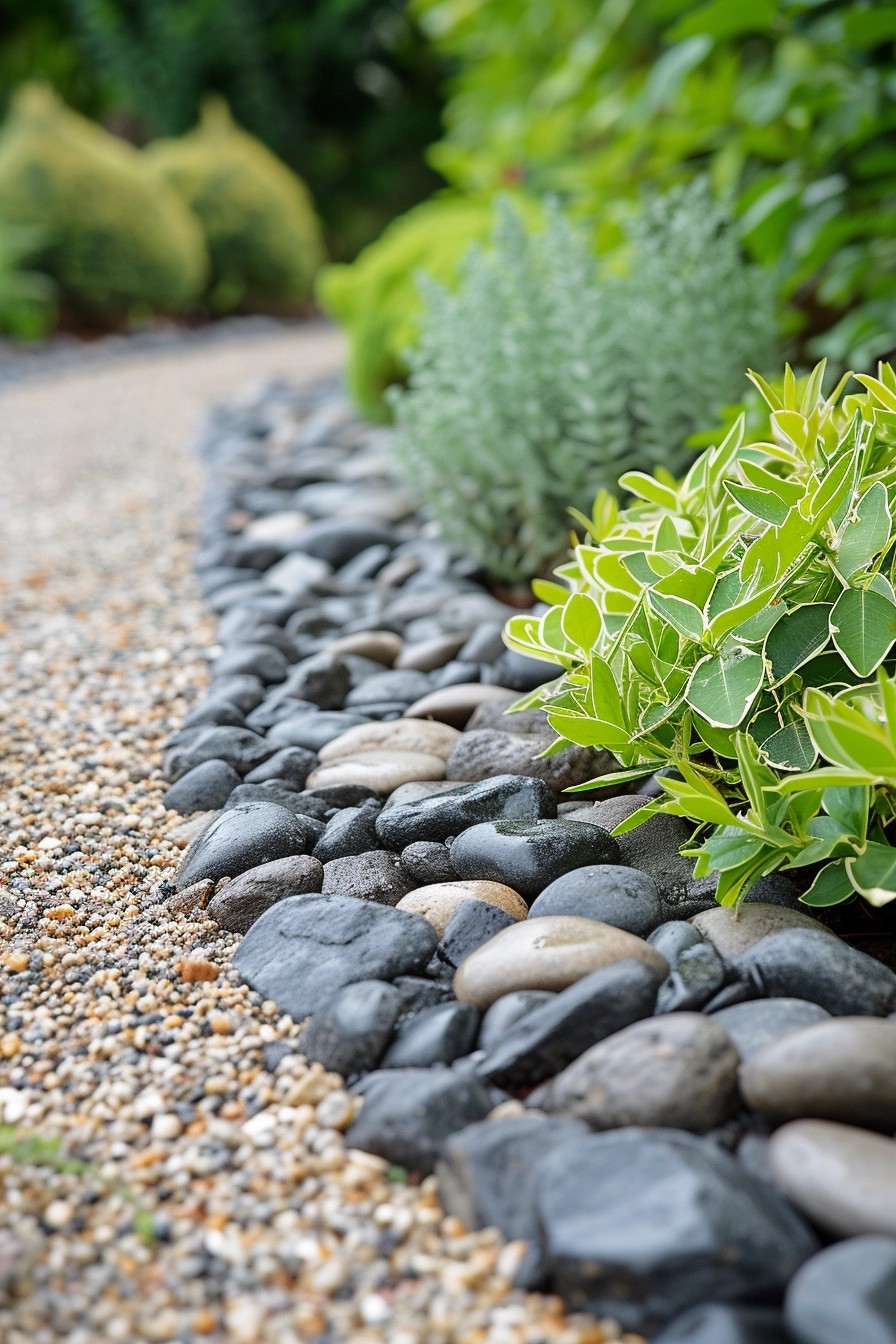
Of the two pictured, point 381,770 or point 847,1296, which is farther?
point 381,770

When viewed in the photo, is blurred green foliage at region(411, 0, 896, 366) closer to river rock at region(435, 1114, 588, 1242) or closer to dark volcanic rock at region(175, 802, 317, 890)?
dark volcanic rock at region(175, 802, 317, 890)

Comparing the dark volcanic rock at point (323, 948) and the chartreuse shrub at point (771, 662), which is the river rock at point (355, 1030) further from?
the chartreuse shrub at point (771, 662)

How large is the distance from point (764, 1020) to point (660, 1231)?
1.02 feet

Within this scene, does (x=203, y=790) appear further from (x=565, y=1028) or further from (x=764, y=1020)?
(x=764, y=1020)

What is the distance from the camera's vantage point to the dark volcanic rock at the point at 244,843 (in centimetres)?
164

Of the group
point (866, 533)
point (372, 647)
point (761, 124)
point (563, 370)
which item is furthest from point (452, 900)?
point (761, 124)

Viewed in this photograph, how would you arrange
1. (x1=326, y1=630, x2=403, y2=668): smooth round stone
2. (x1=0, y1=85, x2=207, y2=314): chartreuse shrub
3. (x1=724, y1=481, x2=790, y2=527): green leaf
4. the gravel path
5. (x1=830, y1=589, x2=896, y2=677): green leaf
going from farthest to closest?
(x1=0, y1=85, x2=207, y2=314): chartreuse shrub, (x1=326, y1=630, x2=403, y2=668): smooth round stone, (x1=724, y1=481, x2=790, y2=527): green leaf, (x1=830, y1=589, x2=896, y2=677): green leaf, the gravel path

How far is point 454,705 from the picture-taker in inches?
82.4

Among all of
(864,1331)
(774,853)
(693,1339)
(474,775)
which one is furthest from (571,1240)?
(474,775)

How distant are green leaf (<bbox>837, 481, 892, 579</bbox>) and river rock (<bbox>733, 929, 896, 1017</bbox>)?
45 centimetres

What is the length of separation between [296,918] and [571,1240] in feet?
2.04

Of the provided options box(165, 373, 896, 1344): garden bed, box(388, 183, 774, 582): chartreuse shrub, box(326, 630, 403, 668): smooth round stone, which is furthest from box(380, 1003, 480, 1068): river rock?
box(388, 183, 774, 582): chartreuse shrub

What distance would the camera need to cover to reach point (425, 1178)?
1.13m

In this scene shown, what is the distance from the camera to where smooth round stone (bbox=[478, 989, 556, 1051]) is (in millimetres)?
1252
